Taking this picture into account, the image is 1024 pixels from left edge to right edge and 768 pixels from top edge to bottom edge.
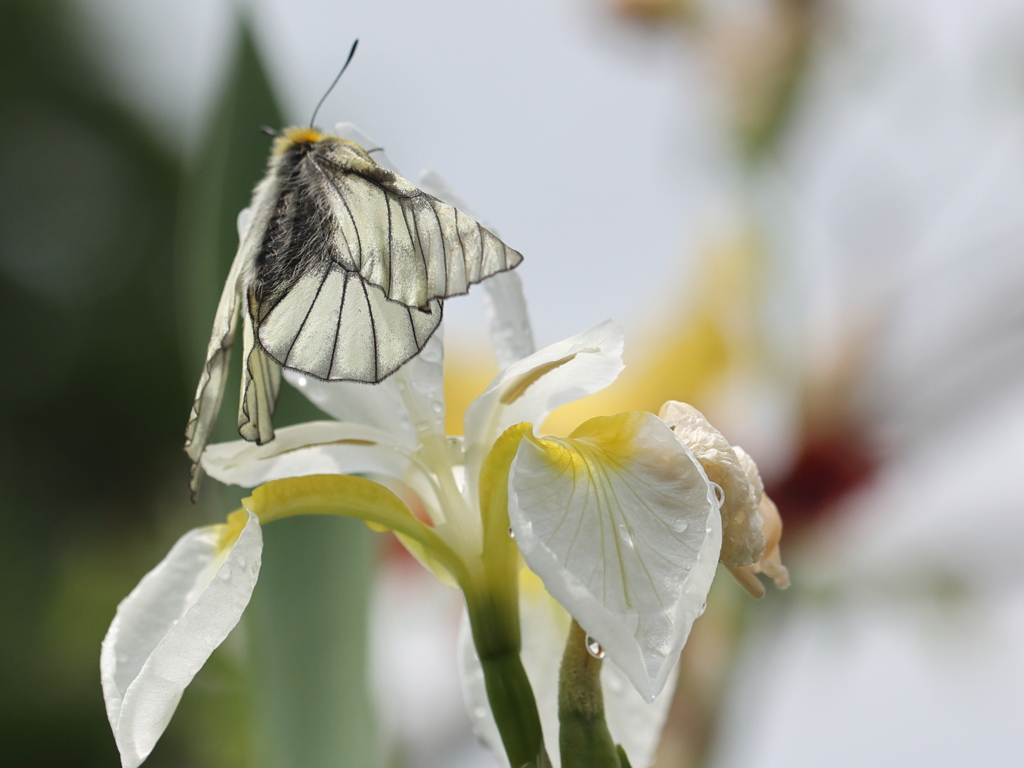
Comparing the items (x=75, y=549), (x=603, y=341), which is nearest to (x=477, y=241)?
(x=603, y=341)

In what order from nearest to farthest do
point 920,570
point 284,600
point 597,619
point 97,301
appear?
point 597,619 → point 284,600 → point 920,570 → point 97,301

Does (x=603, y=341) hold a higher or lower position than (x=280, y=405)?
higher

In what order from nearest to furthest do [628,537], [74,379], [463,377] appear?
[628,537] → [463,377] → [74,379]

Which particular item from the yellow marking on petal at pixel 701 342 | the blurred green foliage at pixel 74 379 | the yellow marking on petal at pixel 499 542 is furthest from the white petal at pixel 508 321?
the blurred green foliage at pixel 74 379

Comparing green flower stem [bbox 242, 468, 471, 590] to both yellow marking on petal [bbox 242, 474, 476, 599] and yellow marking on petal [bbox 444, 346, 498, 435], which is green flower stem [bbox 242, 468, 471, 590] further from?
yellow marking on petal [bbox 444, 346, 498, 435]

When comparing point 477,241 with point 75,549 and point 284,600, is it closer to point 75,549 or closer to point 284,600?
point 284,600

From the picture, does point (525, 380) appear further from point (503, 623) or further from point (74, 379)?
point (74, 379)

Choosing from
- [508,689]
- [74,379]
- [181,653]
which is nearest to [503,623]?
[508,689]

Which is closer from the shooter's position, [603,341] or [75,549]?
[603,341]
